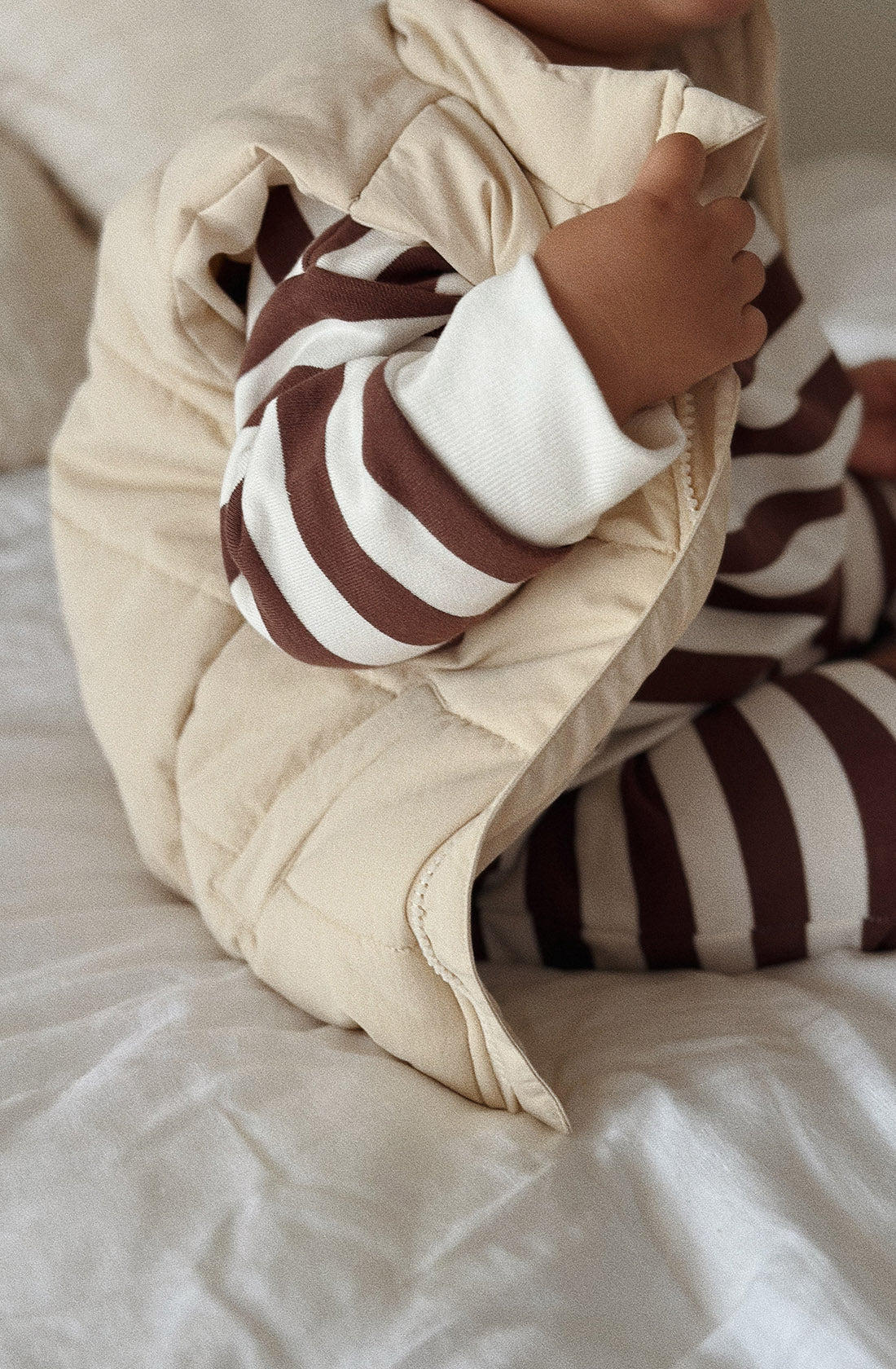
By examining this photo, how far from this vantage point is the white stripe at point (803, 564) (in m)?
0.68

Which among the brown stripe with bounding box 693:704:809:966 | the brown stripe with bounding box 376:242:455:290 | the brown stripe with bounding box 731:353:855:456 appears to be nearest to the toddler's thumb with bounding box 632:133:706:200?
the brown stripe with bounding box 376:242:455:290

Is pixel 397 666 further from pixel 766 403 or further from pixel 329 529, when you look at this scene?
pixel 766 403

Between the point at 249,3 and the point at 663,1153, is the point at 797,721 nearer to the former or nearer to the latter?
the point at 663,1153

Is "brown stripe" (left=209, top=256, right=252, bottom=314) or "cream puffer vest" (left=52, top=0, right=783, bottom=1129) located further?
"brown stripe" (left=209, top=256, right=252, bottom=314)

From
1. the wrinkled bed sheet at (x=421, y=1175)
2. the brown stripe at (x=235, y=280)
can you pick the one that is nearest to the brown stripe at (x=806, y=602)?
the wrinkled bed sheet at (x=421, y=1175)

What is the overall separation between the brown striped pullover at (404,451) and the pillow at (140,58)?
33cm

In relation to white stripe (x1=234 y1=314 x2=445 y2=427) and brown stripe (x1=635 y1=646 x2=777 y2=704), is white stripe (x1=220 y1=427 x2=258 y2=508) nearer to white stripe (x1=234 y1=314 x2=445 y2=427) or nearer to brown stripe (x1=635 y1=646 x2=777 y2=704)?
white stripe (x1=234 y1=314 x2=445 y2=427)

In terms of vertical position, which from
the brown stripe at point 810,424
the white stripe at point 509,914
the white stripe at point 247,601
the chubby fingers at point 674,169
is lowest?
the white stripe at point 509,914

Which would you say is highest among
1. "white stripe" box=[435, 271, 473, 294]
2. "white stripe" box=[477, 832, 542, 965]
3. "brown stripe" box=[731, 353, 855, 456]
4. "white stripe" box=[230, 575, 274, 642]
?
"white stripe" box=[435, 271, 473, 294]

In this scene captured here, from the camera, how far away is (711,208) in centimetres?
49

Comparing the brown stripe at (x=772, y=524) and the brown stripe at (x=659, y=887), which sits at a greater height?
the brown stripe at (x=772, y=524)

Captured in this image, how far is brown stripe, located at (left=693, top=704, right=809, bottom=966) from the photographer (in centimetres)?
61

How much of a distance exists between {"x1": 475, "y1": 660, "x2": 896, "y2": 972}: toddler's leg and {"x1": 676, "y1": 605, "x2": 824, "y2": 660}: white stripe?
0.13 feet

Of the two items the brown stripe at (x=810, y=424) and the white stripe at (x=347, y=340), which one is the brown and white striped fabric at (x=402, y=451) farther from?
the brown stripe at (x=810, y=424)
